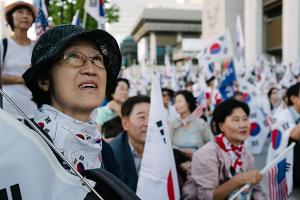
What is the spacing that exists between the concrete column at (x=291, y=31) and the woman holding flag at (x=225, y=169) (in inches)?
845

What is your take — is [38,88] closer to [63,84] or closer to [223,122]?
[63,84]

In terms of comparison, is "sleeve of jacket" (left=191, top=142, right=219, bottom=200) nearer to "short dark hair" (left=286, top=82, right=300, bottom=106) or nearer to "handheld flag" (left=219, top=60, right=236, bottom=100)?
"short dark hair" (left=286, top=82, right=300, bottom=106)

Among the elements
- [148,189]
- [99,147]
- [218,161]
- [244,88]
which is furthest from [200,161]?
[244,88]

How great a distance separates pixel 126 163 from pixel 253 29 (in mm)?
28565

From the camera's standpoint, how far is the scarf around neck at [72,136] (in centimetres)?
118

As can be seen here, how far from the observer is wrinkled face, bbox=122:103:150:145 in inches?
105

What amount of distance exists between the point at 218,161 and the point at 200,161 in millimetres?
124

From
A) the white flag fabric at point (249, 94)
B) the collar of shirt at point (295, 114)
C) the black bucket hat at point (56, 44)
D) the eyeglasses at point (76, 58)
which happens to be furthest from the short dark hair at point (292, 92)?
the eyeglasses at point (76, 58)

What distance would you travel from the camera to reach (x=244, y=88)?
8.33 metres

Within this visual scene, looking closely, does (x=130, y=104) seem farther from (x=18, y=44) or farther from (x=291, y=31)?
(x=291, y=31)

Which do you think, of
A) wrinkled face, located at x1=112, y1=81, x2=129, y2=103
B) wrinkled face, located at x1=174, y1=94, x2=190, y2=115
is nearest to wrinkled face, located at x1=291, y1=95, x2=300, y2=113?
wrinkled face, located at x1=174, y1=94, x2=190, y2=115

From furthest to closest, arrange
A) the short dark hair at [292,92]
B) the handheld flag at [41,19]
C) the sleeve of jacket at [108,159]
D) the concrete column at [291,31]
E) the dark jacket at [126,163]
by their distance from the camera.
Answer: the concrete column at [291,31] → the handheld flag at [41,19] → the short dark hair at [292,92] → the dark jacket at [126,163] → the sleeve of jacket at [108,159]

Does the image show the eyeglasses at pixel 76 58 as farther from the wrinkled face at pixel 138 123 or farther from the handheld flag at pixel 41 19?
the handheld flag at pixel 41 19

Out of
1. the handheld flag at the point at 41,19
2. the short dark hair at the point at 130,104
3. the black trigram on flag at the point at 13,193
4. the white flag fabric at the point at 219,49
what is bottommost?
the short dark hair at the point at 130,104
